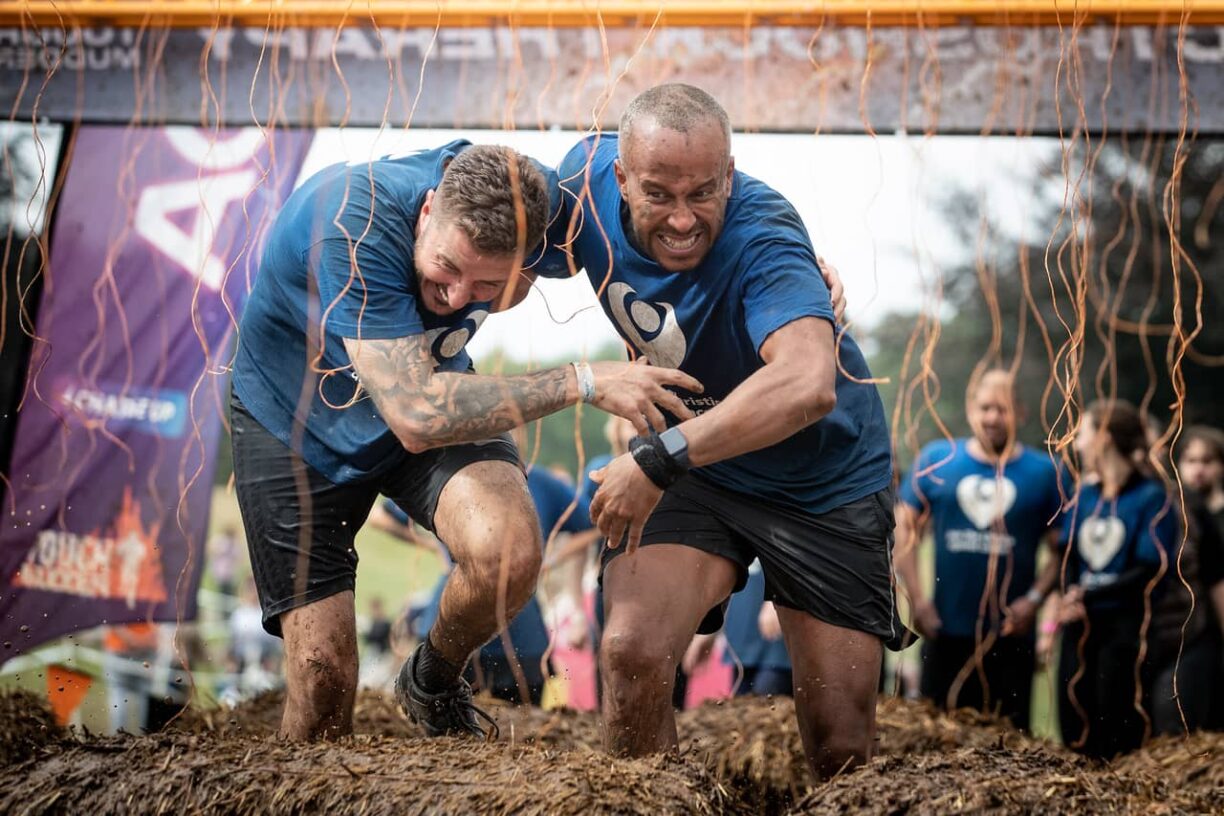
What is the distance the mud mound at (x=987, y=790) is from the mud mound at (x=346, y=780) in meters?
0.35

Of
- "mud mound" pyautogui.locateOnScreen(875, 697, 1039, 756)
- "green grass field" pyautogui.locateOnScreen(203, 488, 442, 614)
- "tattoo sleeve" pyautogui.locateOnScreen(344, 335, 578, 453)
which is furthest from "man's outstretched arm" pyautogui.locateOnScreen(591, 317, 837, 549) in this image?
"green grass field" pyautogui.locateOnScreen(203, 488, 442, 614)

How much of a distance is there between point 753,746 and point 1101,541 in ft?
7.01

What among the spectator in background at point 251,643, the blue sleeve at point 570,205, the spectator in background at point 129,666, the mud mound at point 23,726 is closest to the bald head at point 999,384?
the blue sleeve at point 570,205

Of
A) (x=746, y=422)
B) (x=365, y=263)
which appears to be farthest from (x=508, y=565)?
(x=365, y=263)

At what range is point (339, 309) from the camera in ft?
12.2

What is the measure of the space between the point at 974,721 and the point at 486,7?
3.53 m

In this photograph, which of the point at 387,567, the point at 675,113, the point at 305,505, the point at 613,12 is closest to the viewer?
the point at 675,113

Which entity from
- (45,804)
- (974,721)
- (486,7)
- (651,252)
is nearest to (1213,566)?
(974,721)

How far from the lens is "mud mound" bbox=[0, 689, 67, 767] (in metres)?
4.29

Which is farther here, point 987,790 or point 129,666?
point 129,666

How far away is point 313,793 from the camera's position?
3391 millimetres

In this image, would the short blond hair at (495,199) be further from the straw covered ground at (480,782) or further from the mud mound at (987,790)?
the mud mound at (987,790)

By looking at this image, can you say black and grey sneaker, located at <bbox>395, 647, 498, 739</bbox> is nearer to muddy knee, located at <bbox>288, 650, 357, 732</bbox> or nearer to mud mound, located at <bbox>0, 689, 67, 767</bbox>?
muddy knee, located at <bbox>288, 650, 357, 732</bbox>

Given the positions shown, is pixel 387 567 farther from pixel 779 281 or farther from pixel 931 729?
pixel 779 281
